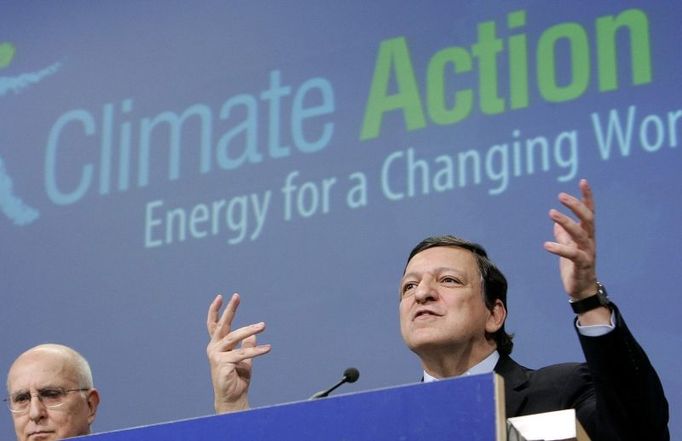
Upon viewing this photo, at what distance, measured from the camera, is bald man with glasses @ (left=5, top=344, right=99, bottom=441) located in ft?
10.8

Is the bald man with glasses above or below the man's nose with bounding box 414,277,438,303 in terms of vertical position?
below

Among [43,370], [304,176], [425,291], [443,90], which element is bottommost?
[43,370]

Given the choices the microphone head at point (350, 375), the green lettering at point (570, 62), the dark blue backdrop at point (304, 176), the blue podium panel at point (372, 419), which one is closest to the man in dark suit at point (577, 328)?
the microphone head at point (350, 375)

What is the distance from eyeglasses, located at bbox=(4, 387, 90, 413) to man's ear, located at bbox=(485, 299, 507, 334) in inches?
44.1

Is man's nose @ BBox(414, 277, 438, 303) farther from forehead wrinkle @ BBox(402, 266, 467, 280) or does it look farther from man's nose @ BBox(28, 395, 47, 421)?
man's nose @ BBox(28, 395, 47, 421)

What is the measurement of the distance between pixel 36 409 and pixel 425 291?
1.06m

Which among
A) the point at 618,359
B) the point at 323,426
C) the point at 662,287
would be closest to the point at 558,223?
the point at 618,359

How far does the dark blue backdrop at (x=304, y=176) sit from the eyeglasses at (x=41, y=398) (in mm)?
849

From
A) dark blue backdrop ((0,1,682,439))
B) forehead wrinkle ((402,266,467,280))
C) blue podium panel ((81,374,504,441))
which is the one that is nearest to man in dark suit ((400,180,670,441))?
forehead wrinkle ((402,266,467,280))

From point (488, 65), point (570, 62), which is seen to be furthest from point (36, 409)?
point (570, 62)

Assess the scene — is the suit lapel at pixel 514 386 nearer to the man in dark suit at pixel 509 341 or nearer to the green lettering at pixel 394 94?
the man in dark suit at pixel 509 341

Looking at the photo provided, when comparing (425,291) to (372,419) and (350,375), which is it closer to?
(350,375)

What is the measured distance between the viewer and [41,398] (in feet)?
11.0

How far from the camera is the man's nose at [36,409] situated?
3299mm
